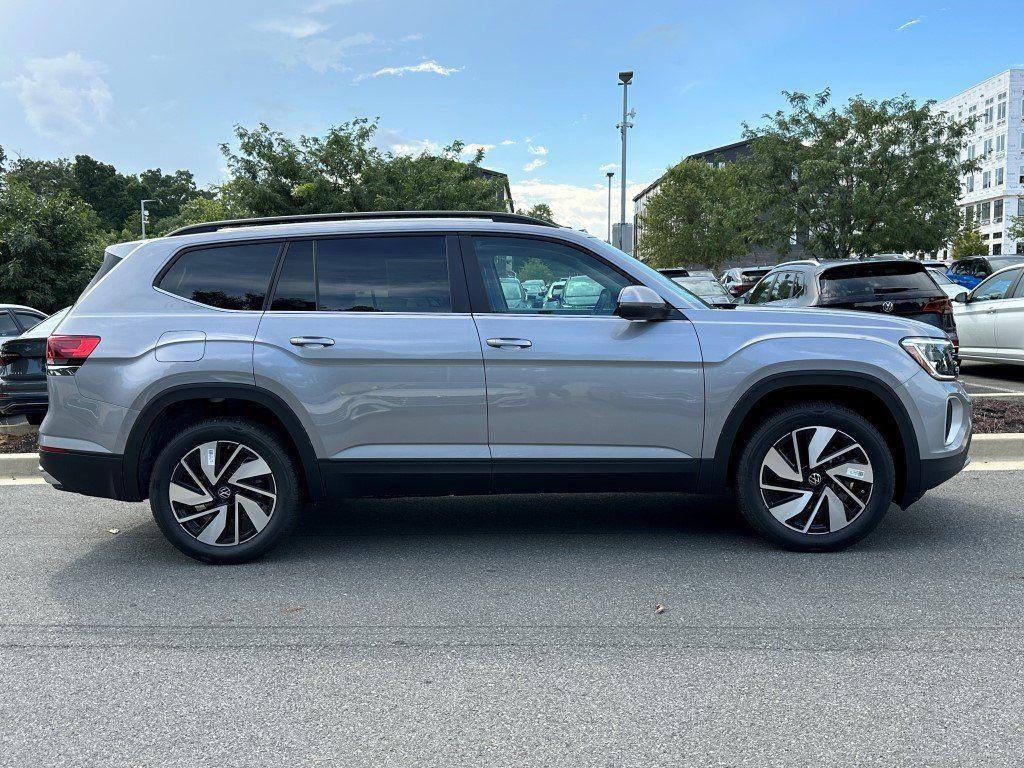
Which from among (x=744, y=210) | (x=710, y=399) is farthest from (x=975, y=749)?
(x=744, y=210)

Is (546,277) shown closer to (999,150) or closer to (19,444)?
(19,444)

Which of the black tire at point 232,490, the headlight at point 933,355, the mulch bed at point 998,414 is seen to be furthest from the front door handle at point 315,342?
the mulch bed at point 998,414

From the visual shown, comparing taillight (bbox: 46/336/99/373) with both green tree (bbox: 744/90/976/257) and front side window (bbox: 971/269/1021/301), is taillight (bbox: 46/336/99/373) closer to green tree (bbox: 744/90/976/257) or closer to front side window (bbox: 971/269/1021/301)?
front side window (bbox: 971/269/1021/301)

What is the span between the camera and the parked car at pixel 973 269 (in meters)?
25.3

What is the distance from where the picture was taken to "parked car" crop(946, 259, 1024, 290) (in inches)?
998

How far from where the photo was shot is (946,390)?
4.72 metres

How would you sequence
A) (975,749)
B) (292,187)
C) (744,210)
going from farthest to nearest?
(744,210)
(292,187)
(975,749)

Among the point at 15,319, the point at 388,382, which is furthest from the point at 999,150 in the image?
the point at 388,382

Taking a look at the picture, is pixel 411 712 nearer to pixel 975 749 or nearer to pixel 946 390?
pixel 975 749

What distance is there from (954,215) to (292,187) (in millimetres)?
17225

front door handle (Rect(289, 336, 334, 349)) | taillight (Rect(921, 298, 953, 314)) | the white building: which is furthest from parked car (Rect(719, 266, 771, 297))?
the white building

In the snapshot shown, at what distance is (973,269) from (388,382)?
89.6 ft

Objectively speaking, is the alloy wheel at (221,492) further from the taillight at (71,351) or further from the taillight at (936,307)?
the taillight at (936,307)

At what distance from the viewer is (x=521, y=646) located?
3582 mm
